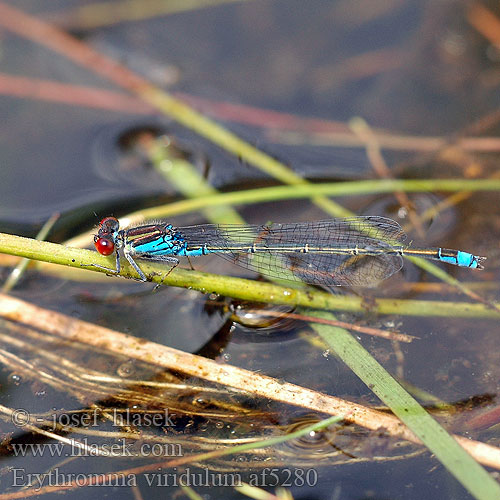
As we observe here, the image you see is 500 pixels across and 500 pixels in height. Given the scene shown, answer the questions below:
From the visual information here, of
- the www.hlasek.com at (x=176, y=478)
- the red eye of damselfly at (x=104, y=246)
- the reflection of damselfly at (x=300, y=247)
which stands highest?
the reflection of damselfly at (x=300, y=247)

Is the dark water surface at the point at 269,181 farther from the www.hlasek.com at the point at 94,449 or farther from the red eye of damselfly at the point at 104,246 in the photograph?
the red eye of damselfly at the point at 104,246

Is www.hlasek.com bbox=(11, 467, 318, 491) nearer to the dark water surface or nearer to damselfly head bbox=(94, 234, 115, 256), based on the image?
the dark water surface

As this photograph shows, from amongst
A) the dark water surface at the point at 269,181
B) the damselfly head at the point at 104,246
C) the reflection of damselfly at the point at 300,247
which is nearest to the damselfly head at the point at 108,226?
the reflection of damselfly at the point at 300,247

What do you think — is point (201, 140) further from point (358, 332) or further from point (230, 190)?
point (358, 332)

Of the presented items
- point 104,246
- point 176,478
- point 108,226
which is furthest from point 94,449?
point 108,226

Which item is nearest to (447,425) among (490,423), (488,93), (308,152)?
(490,423)

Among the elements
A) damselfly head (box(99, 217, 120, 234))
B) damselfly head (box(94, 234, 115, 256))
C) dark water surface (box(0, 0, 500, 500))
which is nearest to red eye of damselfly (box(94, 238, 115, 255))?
damselfly head (box(94, 234, 115, 256))

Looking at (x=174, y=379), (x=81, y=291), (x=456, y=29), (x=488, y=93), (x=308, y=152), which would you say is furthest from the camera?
(x=456, y=29)

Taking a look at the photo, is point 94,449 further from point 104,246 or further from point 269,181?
point 269,181
